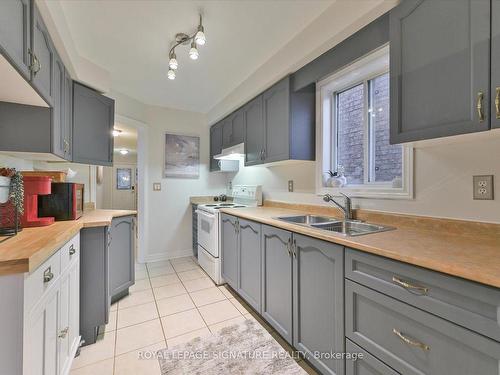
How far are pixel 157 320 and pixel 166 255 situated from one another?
1.74 m

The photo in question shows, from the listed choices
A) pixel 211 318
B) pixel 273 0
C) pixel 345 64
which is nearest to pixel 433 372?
pixel 211 318

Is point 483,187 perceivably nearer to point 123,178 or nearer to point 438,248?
point 438,248

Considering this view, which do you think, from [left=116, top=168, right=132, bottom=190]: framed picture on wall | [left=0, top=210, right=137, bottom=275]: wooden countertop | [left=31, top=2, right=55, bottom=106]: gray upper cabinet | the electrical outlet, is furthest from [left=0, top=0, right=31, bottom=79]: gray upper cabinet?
[left=116, top=168, right=132, bottom=190]: framed picture on wall

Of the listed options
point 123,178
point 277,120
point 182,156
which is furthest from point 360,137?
point 123,178

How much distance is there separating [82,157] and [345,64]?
95.9 inches

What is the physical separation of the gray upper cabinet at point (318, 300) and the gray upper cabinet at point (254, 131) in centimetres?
130

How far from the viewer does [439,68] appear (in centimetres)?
106

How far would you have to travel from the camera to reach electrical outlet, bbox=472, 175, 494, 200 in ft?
3.71

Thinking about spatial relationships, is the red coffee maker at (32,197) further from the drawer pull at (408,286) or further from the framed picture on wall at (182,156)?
the framed picture on wall at (182,156)

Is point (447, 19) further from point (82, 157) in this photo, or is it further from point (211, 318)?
point (82, 157)

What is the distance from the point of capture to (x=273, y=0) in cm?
153

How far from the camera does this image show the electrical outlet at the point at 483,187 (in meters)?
1.13

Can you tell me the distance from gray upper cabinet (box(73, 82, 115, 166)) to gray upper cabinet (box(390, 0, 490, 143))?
2.56m

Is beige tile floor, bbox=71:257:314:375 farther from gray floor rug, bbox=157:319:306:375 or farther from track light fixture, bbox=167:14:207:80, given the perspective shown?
track light fixture, bbox=167:14:207:80
